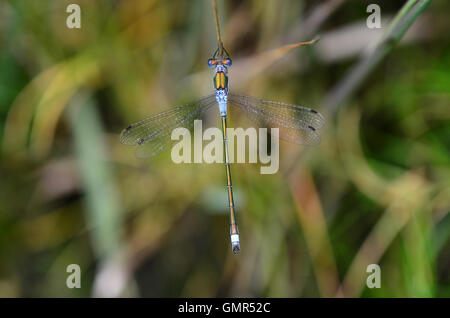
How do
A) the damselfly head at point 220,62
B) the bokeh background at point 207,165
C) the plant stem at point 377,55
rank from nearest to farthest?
the plant stem at point 377,55
the damselfly head at point 220,62
the bokeh background at point 207,165

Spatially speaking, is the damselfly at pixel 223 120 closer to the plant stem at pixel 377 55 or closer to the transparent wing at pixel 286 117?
the transparent wing at pixel 286 117

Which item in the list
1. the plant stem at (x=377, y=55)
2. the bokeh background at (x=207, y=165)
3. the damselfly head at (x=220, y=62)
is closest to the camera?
the plant stem at (x=377, y=55)

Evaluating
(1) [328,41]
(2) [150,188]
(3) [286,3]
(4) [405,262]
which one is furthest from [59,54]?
(4) [405,262]

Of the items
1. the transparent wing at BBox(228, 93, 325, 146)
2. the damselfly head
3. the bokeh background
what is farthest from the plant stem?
the damselfly head

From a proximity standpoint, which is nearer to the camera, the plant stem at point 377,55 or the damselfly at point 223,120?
the plant stem at point 377,55

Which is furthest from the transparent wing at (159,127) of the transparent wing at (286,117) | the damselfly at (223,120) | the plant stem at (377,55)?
the plant stem at (377,55)

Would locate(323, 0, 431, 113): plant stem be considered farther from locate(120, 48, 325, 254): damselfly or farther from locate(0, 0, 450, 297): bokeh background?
locate(120, 48, 325, 254): damselfly

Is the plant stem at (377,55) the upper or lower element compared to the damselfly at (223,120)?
upper

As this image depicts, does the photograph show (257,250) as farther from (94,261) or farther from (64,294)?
(64,294)

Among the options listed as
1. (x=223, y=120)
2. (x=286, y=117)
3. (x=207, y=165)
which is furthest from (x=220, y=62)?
(x=207, y=165)
